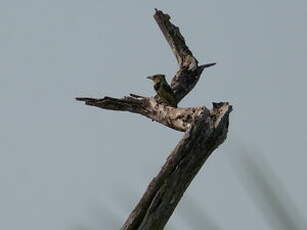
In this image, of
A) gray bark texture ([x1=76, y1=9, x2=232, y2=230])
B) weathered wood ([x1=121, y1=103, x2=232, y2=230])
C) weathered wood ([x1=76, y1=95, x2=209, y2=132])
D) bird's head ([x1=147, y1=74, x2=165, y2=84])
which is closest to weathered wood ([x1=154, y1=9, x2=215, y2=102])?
weathered wood ([x1=76, y1=95, x2=209, y2=132])

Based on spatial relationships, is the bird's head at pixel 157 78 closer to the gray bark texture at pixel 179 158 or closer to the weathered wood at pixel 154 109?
the weathered wood at pixel 154 109

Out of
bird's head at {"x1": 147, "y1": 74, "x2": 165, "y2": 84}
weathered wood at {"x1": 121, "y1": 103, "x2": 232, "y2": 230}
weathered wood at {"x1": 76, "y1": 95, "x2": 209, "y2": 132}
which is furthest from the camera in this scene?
bird's head at {"x1": 147, "y1": 74, "x2": 165, "y2": 84}

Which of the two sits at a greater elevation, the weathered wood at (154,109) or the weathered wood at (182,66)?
the weathered wood at (182,66)

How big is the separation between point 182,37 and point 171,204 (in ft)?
11.1

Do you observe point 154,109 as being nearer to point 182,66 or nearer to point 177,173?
point 182,66

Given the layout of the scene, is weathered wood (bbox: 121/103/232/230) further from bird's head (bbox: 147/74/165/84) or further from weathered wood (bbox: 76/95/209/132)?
bird's head (bbox: 147/74/165/84)

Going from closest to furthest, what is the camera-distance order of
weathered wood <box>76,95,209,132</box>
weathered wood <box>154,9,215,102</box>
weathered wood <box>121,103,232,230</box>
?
weathered wood <box>121,103,232,230</box> → weathered wood <box>76,95,209,132</box> → weathered wood <box>154,9,215,102</box>

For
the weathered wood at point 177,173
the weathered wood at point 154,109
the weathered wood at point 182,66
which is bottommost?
the weathered wood at point 177,173

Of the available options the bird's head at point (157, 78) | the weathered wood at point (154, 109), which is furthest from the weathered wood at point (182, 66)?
the bird's head at point (157, 78)

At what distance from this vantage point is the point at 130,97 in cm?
690

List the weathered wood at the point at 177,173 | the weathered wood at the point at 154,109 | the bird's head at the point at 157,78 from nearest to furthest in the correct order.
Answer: the weathered wood at the point at 177,173 < the weathered wood at the point at 154,109 < the bird's head at the point at 157,78

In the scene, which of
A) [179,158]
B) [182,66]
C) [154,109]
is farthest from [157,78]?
[179,158]

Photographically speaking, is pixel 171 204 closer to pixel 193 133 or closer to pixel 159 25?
pixel 193 133

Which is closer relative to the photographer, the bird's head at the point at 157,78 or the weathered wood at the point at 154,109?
the weathered wood at the point at 154,109
